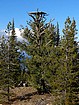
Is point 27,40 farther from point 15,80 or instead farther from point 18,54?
point 15,80

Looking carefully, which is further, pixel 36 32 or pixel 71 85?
pixel 36 32

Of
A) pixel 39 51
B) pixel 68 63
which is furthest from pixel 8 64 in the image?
pixel 68 63

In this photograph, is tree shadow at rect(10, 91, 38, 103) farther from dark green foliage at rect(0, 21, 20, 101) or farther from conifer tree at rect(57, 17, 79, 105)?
conifer tree at rect(57, 17, 79, 105)

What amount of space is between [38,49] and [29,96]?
21.7 feet

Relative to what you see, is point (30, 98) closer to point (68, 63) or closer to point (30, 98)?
point (30, 98)

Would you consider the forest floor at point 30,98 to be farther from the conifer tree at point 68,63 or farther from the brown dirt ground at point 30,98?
the conifer tree at point 68,63

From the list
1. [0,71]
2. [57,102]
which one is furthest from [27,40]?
[57,102]

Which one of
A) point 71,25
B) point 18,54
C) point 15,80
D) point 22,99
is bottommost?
point 22,99

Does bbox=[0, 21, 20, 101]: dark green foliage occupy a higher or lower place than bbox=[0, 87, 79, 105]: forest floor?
higher

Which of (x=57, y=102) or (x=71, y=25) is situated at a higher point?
(x=71, y=25)

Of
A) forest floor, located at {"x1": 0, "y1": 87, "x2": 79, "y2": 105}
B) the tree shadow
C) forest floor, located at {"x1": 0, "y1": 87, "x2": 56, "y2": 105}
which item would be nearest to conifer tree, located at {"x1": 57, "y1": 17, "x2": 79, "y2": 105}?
forest floor, located at {"x1": 0, "y1": 87, "x2": 79, "y2": 105}

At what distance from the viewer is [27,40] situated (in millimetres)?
38469

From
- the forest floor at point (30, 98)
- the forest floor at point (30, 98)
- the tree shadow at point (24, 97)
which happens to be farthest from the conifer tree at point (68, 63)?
the tree shadow at point (24, 97)

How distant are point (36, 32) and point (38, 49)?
104 inches
